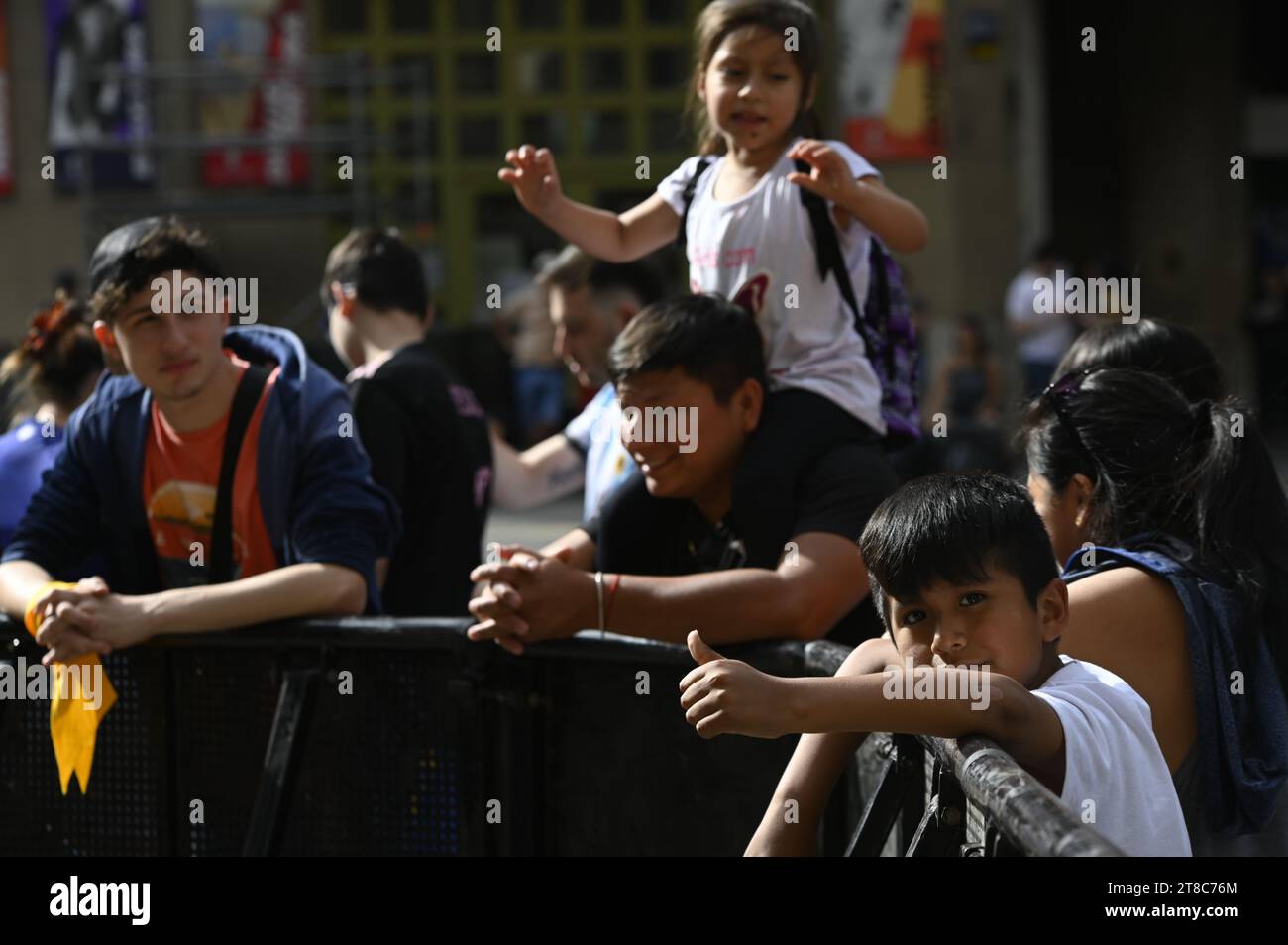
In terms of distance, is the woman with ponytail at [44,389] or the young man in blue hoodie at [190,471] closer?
the young man in blue hoodie at [190,471]

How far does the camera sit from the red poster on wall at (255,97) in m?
15.5

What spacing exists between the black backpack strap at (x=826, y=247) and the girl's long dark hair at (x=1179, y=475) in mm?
797

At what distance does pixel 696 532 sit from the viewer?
4113 mm

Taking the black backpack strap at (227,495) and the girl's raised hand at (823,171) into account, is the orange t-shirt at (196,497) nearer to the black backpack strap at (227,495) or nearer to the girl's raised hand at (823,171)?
the black backpack strap at (227,495)

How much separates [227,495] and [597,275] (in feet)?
5.43

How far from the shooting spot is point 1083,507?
3.30 metres

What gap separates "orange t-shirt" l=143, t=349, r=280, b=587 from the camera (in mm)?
4113

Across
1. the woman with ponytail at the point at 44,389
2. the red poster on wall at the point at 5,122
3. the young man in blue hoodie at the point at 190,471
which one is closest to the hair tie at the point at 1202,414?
the young man in blue hoodie at the point at 190,471

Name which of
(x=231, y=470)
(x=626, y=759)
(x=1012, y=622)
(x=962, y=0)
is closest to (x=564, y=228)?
(x=231, y=470)

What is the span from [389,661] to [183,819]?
1.89 feet

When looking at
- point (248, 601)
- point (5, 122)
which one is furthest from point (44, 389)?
point (5, 122)

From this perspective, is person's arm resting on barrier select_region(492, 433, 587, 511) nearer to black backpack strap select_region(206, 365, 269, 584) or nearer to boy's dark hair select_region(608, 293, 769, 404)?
black backpack strap select_region(206, 365, 269, 584)

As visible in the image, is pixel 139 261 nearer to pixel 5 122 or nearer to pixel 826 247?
pixel 826 247

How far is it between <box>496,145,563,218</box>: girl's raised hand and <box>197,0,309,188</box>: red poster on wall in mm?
11603
